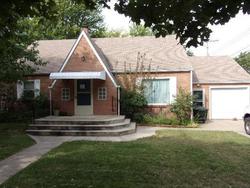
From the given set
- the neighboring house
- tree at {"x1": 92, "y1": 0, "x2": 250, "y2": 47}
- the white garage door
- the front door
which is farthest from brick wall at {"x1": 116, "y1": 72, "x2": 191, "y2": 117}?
tree at {"x1": 92, "y1": 0, "x2": 250, "y2": 47}

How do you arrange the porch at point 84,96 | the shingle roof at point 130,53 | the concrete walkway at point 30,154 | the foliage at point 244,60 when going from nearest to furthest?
1. the concrete walkway at point 30,154
2. the porch at point 84,96
3. the shingle roof at point 130,53
4. the foliage at point 244,60

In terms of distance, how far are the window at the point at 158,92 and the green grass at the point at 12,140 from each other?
24.9ft

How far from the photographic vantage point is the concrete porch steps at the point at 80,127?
18.2 metres

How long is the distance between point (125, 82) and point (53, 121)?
6.05 metres

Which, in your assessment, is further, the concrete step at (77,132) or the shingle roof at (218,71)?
the shingle roof at (218,71)

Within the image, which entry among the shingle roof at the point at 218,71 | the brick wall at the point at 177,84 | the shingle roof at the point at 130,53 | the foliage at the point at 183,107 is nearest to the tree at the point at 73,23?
the shingle roof at the point at 130,53

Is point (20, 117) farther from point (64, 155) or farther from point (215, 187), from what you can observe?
point (215, 187)

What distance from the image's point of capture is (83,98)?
23484 millimetres

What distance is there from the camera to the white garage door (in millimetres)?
29578

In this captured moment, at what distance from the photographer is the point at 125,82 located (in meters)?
24.0

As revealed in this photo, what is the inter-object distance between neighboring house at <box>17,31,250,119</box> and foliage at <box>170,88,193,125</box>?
72 cm

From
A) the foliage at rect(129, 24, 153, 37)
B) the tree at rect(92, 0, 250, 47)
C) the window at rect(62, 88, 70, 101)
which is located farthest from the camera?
the foliage at rect(129, 24, 153, 37)

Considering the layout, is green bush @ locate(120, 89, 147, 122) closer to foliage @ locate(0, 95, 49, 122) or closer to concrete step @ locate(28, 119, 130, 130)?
concrete step @ locate(28, 119, 130, 130)

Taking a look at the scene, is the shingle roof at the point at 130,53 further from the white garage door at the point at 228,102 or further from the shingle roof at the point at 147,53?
the white garage door at the point at 228,102
